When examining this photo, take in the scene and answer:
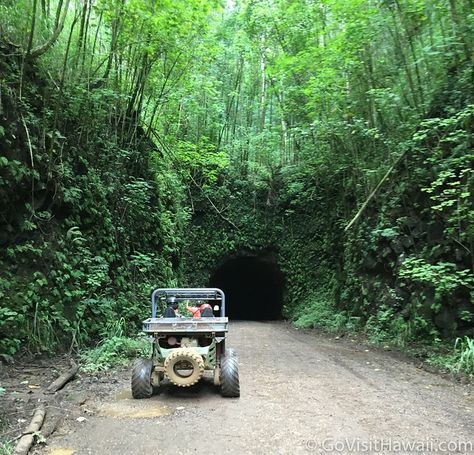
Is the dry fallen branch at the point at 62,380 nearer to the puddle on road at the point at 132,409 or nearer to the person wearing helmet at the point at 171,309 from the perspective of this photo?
the puddle on road at the point at 132,409

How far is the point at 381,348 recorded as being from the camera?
1017 cm

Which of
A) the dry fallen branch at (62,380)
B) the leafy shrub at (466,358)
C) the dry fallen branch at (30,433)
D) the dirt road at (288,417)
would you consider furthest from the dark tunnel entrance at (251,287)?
the dry fallen branch at (30,433)

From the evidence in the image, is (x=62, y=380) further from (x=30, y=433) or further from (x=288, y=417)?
(x=288, y=417)

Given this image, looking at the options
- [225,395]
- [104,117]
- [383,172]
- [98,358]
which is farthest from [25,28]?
[383,172]

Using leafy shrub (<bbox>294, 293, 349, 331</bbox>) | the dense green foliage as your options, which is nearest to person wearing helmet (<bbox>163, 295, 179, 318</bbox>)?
the dense green foliage

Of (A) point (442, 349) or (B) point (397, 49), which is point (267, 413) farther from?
(B) point (397, 49)

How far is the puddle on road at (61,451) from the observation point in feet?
13.0

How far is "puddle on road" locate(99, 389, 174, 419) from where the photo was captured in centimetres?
512

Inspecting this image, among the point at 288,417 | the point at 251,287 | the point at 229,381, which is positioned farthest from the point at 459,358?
the point at 251,287

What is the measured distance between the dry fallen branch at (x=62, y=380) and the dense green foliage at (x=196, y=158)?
86 cm

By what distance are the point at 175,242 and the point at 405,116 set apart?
30.3 ft

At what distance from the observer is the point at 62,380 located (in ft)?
20.7

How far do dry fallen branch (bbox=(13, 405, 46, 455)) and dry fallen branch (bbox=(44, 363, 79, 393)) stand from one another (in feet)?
3.04

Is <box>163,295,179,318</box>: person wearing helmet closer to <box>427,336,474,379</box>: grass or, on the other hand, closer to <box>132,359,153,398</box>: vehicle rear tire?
<box>132,359,153,398</box>: vehicle rear tire
